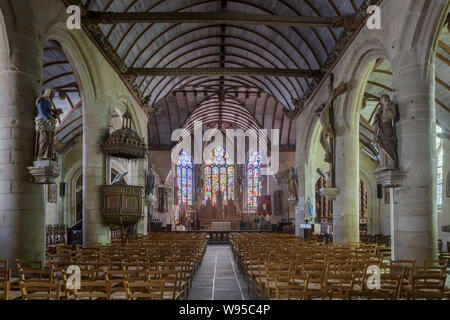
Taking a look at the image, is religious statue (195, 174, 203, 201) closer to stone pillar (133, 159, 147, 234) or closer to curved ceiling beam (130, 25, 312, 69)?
stone pillar (133, 159, 147, 234)

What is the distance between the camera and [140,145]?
536 inches

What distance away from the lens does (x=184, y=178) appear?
1441 inches

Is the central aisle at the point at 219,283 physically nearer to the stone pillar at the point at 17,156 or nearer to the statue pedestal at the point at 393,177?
the stone pillar at the point at 17,156

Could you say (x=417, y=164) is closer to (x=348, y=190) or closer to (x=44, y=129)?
(x=348, y=190)

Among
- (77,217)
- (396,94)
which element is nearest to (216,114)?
(77,217)

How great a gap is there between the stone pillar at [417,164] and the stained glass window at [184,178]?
28398 millimetres

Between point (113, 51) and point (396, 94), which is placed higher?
point (113, 51)

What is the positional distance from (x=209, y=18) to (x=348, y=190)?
22.9 ft

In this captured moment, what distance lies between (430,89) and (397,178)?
193cm

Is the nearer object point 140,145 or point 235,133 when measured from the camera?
point 140,145

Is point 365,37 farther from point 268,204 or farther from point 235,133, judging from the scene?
point 235,133

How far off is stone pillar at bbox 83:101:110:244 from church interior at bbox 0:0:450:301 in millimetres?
48

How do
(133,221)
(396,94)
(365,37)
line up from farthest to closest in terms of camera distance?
(133,221), (365,37), (396,94)

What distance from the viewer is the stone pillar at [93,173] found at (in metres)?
12.7
